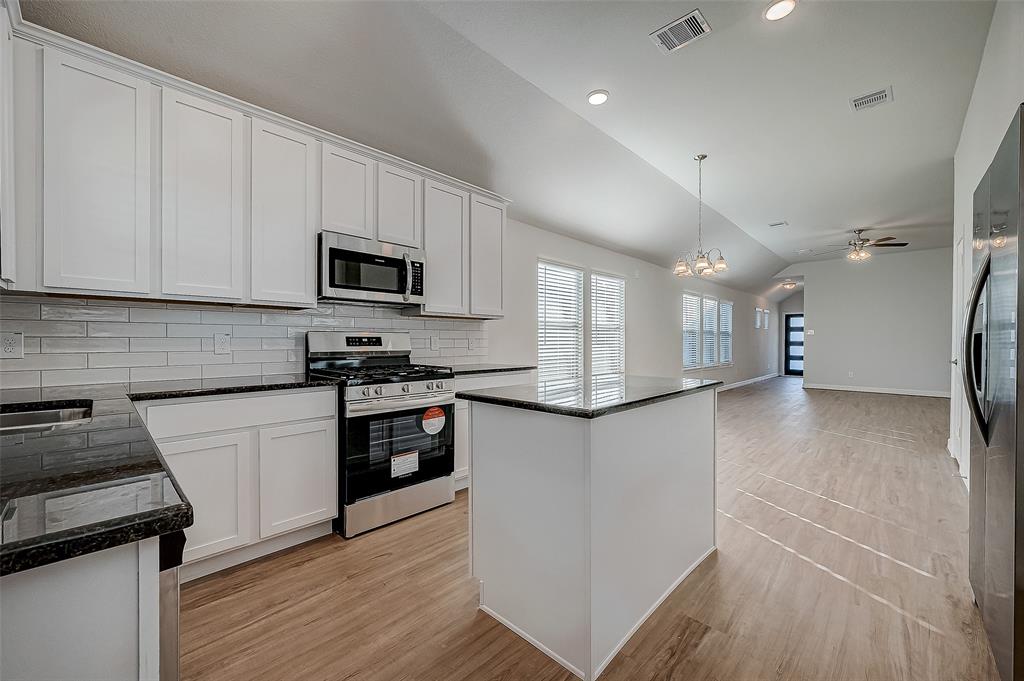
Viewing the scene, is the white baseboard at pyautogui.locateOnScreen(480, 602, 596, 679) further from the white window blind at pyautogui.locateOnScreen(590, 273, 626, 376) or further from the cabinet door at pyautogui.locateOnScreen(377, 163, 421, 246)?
the white window blind at pyautogui.locateOnScreen(590, 273, 626, 376)

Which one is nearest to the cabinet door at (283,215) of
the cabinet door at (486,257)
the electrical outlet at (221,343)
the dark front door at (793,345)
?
the electrical outlet at (221,343)

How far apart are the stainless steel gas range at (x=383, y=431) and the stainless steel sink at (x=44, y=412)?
45.7 inches

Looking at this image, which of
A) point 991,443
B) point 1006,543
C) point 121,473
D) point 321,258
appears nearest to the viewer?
point 121,473

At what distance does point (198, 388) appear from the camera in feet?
7.42

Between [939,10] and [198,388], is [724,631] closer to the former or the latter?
[198,388]

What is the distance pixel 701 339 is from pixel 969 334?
7.85 m

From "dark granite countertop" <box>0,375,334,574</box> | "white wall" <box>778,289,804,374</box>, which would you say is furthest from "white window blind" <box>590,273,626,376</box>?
"white wall" <box>778,289,804,374</box>

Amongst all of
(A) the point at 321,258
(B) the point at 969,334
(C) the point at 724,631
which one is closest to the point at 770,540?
(C) the point at 724,631

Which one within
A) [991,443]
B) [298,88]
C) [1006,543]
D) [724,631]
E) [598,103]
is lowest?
[724,631]

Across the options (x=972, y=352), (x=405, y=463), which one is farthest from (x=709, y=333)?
(x=405, y=463)

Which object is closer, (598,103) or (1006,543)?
(1006,543)

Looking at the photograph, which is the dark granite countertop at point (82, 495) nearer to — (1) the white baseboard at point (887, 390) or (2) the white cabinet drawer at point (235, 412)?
(2) the white cabinet drawer at point (235, 412)

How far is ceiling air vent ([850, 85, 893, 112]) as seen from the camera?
10.5ft

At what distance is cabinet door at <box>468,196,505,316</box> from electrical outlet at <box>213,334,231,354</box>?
1.84 metres
